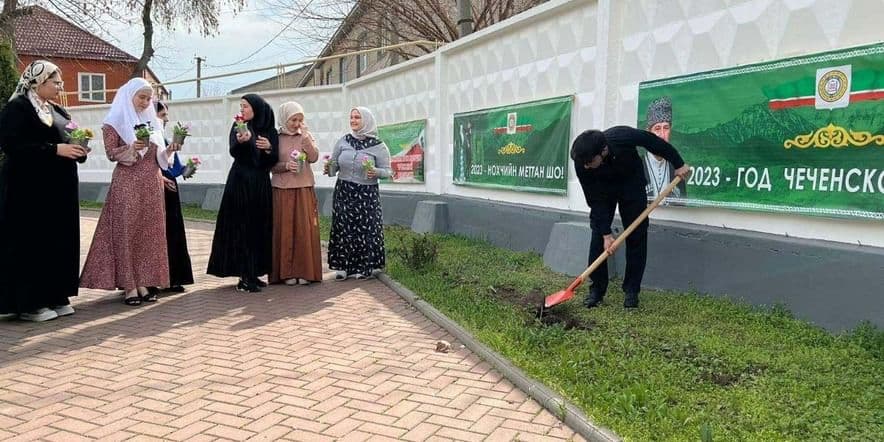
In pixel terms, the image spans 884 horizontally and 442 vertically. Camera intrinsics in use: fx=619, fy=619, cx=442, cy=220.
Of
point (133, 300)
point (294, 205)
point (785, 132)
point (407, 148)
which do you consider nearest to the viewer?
point (785, 132)

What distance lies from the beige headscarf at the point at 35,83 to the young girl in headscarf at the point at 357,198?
8.81 feet

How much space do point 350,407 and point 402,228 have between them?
7.22 metres

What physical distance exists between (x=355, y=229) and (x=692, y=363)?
4.02 metres

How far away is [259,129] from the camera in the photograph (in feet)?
20.0

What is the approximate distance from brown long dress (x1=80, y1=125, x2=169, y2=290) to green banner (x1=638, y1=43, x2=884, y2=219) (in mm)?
4602

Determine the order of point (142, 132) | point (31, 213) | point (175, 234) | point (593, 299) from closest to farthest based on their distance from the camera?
point (31, 213), point (593, 299), point (142, 132), point (175, 234)

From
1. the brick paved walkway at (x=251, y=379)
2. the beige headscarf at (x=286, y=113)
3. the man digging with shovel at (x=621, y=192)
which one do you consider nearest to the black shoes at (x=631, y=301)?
the man digging with shovel at (x=621, y=192)

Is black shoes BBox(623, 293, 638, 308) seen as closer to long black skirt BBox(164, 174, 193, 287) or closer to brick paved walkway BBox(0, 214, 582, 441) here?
brick paved walkway BBox(0, 214, 582, 441)

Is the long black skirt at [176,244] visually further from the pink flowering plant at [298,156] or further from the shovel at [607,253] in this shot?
the shovel at [607,253]

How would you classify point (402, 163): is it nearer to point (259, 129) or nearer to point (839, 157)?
point (259, 129)

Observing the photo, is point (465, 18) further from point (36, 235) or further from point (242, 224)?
point (36, 235)

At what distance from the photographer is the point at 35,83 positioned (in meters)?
4.82

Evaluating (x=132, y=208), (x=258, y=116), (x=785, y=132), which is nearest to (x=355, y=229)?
(x=258, y=116)

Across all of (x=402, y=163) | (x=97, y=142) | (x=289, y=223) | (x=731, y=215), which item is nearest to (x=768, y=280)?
(x=731, y=215)
